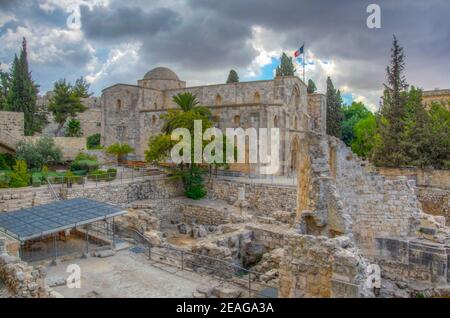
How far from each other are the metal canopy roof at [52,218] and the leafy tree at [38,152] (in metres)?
13.0

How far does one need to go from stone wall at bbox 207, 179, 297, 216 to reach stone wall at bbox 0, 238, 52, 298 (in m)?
14.3

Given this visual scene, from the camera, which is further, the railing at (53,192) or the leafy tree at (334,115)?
the leafy tree at (334,115)

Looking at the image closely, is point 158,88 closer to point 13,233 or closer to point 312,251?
point 13,233

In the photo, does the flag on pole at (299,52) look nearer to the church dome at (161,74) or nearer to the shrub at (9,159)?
the church dome at (161,74)

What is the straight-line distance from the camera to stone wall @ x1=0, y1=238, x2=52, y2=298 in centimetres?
787

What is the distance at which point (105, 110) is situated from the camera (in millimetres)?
36906

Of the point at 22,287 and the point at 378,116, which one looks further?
the point at 378,116

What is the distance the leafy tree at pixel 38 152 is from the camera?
2409cm

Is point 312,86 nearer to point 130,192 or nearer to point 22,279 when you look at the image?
point 130,192

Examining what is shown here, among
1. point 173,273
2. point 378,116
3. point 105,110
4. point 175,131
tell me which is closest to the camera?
point 173,273

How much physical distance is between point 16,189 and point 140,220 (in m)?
7.40

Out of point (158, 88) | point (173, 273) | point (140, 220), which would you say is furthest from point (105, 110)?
point (173, 273)

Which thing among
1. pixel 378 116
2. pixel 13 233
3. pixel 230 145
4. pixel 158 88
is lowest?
pixel 13 233

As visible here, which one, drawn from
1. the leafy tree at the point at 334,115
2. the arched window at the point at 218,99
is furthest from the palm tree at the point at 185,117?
the leafy tree at the point at 334,115
